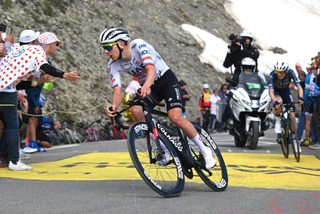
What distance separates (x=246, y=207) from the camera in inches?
152

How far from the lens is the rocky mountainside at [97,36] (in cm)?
1934

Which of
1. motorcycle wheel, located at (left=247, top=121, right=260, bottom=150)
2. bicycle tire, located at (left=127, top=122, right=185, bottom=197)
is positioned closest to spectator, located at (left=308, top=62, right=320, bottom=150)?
motorcycle wheel, located at (left=247, top=121, right=260, bottom=150)

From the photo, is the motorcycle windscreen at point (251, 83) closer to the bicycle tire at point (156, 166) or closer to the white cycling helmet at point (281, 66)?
the white cycling helmet at point (281, 66)

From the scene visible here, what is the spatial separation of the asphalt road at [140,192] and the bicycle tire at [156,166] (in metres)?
0.14

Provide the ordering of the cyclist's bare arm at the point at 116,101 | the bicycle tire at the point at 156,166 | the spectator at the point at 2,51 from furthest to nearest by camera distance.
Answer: the spectator at the point at 2,51
the cyclist's bare arm at the point at 116,101
the bicycle tire at the point at 156,166

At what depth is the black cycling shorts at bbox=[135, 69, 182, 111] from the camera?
15.8ft

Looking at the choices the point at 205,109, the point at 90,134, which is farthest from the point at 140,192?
the point at 205,109

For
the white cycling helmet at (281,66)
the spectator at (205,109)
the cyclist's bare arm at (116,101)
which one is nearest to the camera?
the cyclist's bare arm at (116,101)

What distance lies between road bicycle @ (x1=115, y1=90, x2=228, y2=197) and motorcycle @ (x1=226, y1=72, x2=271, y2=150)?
212 inches

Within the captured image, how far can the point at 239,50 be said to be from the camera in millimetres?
11641

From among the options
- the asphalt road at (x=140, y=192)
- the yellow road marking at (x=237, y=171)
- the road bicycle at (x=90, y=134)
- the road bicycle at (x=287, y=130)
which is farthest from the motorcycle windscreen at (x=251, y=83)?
the road bicycle at (x=90, y=134)

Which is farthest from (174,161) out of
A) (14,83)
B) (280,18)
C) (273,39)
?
(280,18)

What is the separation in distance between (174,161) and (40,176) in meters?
2.43

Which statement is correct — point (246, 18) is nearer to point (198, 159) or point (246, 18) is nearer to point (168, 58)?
point (168, 58)
